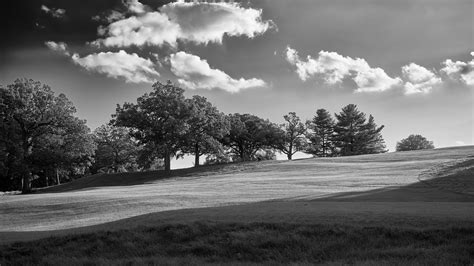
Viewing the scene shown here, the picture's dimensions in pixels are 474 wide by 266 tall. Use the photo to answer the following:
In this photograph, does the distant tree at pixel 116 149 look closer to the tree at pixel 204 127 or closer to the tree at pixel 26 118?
the tree at pixel 204 127

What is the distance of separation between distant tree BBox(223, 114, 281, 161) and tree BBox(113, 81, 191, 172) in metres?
17.6

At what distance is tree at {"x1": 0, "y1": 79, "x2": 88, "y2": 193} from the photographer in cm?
4331

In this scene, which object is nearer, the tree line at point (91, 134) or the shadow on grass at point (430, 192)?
the shadow on grass at point (430, 192)

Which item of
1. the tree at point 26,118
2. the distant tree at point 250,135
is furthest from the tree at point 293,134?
the tree at point 26,118

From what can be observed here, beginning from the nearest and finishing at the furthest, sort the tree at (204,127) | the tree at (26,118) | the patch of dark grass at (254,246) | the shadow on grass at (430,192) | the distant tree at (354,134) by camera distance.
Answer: the patch of dark grass at (254,246) → the shadow on grass at (430,192) → the tree at (26,118) → the tree at (204,127) → the distant tree at (354,134)

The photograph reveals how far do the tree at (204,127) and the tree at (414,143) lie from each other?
6384 centimetres

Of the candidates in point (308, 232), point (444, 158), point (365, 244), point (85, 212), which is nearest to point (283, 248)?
point (308, 232)

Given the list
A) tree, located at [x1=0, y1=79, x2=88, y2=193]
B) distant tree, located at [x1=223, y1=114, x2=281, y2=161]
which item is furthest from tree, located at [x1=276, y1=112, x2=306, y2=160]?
tree, located at [x1=0, y1=79, x2=88, y2=193]

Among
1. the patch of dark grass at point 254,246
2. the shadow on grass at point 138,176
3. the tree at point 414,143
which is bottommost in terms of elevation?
the patch of dark grass at point 254,246

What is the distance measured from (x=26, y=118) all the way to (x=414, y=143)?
89.5 metres

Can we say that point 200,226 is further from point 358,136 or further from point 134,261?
point 358,136

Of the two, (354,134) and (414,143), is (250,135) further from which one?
(414,143)

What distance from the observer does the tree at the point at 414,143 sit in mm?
99875

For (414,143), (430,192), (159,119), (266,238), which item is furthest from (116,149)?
(414,143)
